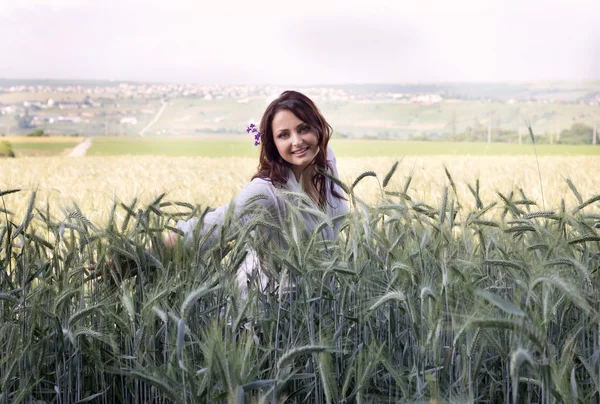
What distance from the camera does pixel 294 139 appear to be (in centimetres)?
252

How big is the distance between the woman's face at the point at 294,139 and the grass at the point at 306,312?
28.7 inches

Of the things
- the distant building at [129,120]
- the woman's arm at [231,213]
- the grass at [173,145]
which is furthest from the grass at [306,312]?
the distant building at [129,120]

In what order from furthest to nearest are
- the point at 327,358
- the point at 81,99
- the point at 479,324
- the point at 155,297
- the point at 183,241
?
the point at 81,99, the point at 183,241, the point at 155,297, the point at 327,358, the point at 479,324

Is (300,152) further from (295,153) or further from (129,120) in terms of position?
(129,120)

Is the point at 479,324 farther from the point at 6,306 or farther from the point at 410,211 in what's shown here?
the point at 6,306

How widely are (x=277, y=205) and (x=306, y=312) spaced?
98cm

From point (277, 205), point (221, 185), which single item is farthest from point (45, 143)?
point (277, 205)

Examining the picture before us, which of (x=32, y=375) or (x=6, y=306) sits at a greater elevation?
(x=6, y=306)

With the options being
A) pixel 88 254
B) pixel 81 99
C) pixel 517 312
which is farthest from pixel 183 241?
pixel 81 99

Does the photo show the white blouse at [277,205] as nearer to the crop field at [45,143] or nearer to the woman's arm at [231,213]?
the woman's arm at [231,213]

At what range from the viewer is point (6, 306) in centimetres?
169

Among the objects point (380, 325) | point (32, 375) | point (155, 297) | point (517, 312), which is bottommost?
point (32, 375)

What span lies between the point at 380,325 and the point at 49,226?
88 cm

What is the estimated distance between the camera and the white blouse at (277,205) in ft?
5.52
